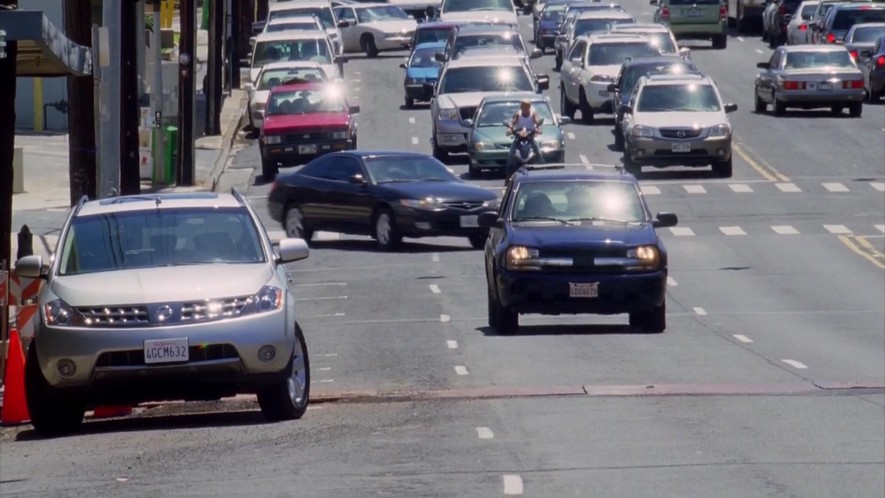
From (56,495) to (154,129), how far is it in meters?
28.9

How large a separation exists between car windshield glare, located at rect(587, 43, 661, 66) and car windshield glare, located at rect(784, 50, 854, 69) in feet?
9.95

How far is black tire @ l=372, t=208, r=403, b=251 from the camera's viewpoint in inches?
1156

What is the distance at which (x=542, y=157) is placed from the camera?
34875 millimetres

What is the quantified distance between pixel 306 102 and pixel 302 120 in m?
0.77

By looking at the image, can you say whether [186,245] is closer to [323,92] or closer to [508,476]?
[508,476]

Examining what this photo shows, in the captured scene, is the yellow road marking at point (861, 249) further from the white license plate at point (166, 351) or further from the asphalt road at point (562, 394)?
the white license plate at point (166, 351)

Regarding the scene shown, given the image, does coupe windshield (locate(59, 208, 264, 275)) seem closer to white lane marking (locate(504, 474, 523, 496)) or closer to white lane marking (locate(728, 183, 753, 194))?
white lane marking (locate(504, 474, 523, 496))

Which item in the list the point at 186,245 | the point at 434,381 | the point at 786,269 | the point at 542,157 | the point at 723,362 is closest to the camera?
the point at 186,245

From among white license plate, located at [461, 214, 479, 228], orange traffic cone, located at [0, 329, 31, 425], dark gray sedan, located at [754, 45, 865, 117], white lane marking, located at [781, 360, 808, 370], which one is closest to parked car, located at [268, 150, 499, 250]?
white license plate, located at [461, 214, 479, 228]

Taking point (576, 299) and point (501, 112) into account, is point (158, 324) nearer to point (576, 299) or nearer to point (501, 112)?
point (576, 299)

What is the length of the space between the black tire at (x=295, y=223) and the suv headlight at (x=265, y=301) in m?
17.1

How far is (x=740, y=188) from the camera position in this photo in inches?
1449

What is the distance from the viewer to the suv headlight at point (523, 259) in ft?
63.2

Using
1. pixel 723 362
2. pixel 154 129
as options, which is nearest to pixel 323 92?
pixel 154 129
